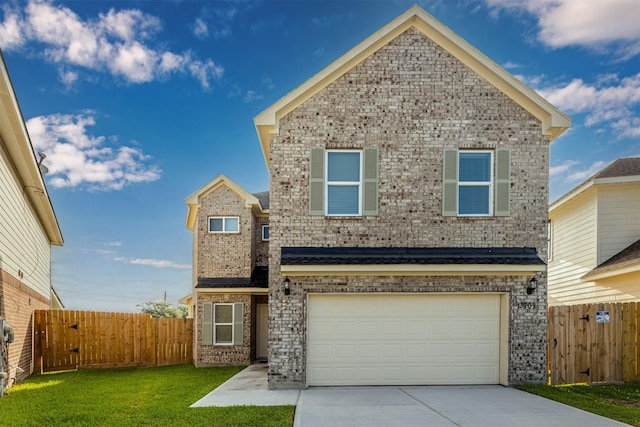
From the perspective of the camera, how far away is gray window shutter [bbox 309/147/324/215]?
8.73 metres

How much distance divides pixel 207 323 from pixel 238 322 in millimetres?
1085

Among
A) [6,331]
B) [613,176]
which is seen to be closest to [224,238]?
[6,331]

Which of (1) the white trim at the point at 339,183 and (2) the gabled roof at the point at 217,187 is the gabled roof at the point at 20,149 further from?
(1) the white trim at the point at 339,183

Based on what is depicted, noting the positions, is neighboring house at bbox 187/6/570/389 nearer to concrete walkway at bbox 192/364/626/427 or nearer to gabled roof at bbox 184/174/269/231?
concrete walkway at bbox 192/364/626/427

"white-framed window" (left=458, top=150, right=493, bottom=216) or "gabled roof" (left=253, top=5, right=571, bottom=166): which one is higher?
"gabled roof" (left=253, top=5, right=571, bottom=166)

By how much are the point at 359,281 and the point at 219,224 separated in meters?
7.68

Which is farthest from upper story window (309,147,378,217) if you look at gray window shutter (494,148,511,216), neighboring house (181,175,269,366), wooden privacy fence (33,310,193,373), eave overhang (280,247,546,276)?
wooden privacy fence (33,310,193,373)

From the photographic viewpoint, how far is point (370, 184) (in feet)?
28.9

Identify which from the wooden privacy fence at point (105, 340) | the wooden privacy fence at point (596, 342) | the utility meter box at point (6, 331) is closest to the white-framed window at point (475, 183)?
the wooden privacy fence at point (596, 342)

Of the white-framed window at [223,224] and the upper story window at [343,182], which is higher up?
the upper story window at [343,182]

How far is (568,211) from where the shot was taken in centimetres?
1374

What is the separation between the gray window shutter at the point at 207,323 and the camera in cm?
1393

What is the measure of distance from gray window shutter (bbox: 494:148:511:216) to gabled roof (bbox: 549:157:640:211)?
478cm

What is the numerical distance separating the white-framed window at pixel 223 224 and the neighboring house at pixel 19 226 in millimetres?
5022
